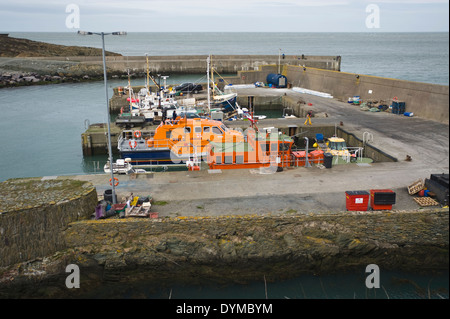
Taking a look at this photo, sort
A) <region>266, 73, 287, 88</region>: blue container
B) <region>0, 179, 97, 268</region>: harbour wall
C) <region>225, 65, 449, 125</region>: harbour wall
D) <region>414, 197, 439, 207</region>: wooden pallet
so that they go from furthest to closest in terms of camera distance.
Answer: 1. <region>266, 73, 287, 88</region>: blue container
2. <region>225, 65, 449, 125</region>: harbour wall
3. <region>414, 197, 439, 207</region>: wooden pallet
4. <region>0, 179, 97, 268</region>: harbour wall

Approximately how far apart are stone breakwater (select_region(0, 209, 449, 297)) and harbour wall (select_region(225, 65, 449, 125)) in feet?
27.1

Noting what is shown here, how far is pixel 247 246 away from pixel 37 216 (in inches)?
264

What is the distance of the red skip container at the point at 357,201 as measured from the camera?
520 inches

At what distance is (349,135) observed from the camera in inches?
951

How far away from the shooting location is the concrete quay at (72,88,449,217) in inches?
538

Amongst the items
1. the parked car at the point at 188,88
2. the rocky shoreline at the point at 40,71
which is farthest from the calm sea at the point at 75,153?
the parked car at the point at 188,88

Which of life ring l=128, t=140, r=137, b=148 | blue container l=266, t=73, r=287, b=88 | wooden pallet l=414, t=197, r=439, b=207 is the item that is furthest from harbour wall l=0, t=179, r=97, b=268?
blue container l=266, t=73, r=287, b=88

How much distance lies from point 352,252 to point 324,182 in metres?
3.40

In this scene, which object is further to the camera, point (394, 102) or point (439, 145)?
point (394, 102)

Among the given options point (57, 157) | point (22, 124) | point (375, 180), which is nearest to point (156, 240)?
point (375, 180)

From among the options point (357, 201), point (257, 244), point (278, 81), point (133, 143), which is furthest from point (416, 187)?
point (278, 81)

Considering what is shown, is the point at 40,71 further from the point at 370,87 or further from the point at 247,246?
the point at 247,246

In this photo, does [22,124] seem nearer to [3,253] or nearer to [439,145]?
[3,253]

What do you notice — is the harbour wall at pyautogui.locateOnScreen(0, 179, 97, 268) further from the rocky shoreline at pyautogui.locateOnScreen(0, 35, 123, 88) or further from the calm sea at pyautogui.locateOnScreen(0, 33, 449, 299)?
the rocky shoreline at pyautogui.locateOnScreen(0, 35, 123, 88)
